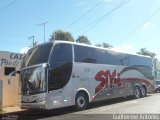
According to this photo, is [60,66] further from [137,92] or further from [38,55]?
[137,92]

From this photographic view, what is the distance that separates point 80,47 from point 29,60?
3.20 metres

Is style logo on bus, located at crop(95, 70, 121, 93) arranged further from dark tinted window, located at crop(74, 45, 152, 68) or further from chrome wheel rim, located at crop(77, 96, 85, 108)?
chrome wheel rim, located at crop(77, 96, 85, 108)

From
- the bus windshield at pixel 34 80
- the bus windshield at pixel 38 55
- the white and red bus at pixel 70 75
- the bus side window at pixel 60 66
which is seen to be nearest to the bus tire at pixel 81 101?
the white and red bus at pixel 70 75

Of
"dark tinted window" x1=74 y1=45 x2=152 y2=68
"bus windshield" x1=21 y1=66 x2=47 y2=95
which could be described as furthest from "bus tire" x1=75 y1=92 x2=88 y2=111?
"bus windshield" x1=21 y1=66 x2=47 y2=95

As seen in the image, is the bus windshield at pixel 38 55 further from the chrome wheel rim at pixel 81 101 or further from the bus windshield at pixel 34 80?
the chrome wheel rim at pixel 81 101

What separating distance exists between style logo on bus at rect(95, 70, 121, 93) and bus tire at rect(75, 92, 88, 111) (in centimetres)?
136

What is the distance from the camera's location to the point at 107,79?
2159 cm

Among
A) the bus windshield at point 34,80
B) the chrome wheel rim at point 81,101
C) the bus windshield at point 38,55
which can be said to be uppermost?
the bus windshield at point 38,55

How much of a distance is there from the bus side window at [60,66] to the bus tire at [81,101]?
1531mm

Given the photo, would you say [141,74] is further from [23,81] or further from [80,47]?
[23,81]

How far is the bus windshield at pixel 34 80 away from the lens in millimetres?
16484


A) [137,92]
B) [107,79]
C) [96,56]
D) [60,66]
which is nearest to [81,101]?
[60,66]

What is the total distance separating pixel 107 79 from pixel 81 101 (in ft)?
11.2

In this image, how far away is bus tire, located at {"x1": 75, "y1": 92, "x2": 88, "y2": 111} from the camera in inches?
731
